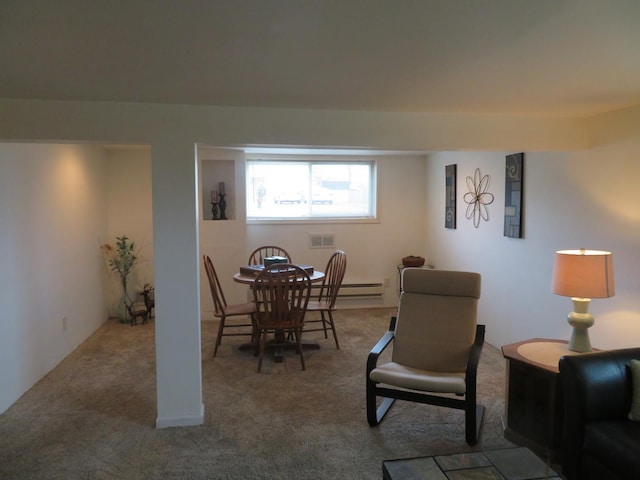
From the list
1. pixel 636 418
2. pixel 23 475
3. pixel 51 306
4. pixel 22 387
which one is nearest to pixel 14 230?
pixel 51 306

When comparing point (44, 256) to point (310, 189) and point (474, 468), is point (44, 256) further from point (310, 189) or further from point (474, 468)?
point (474, 468)

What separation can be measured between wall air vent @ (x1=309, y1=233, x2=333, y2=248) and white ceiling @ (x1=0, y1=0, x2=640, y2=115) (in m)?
3.41

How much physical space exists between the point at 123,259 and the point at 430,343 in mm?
3787

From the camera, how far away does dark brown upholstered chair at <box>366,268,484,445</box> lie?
2771mm

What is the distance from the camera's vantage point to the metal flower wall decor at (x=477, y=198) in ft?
14.7

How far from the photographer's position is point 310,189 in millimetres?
6113

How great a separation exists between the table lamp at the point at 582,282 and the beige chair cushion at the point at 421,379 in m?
0.73

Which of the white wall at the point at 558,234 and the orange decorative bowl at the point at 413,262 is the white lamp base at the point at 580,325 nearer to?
the white wall at the point at 558,234

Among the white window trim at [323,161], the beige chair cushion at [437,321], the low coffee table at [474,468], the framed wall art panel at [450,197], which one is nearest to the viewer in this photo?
the low coffee table at [474,468]

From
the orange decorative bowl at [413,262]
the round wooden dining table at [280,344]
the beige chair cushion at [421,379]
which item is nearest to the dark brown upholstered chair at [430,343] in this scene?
the beige chair cushion at [421,379]

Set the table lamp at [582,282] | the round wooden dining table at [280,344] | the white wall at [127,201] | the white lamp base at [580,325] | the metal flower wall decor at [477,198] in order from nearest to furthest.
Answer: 1. the table lamp at [582,282]
2. the white lamp base at [580,325]
3. the round wooden dining table at [280,344]
4. the metal flower wall decor at [477,198]
5. the white wall at [127,201]

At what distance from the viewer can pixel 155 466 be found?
2.44 metres

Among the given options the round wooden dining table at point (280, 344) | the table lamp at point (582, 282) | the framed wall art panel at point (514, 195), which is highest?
the framed wall art panel at point (514, 195)

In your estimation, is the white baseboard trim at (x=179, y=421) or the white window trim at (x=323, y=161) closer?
the white baseboard trim at (x=179, y=421)
